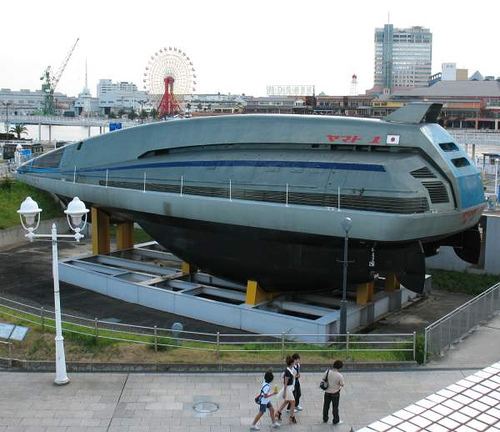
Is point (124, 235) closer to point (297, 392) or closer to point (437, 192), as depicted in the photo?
point (437, 192)

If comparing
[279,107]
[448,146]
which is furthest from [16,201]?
[279,107]

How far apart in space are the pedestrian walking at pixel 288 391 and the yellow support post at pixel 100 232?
19.2 metres

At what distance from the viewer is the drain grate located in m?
14.7

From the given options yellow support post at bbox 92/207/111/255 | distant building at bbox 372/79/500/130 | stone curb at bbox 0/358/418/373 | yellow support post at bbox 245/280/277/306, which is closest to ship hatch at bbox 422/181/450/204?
stone curb at bbox 0/358/418/373

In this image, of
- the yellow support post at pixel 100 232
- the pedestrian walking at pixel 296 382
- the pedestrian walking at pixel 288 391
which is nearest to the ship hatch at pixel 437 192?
the pedestrian walking at pixel 296 382

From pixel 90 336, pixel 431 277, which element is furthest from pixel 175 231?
pixel 431 277

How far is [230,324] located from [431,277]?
38.4ft

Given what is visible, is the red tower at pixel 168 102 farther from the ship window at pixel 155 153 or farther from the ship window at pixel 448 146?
the ship window at pixel 448 146

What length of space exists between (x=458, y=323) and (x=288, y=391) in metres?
7.88

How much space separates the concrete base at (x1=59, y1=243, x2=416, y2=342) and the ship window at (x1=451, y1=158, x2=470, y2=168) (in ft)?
20.3

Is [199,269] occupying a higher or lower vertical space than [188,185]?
lower

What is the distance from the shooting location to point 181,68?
9231 cm

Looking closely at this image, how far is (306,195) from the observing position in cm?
2311

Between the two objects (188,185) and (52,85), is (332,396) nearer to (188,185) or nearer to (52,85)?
(188,185)
